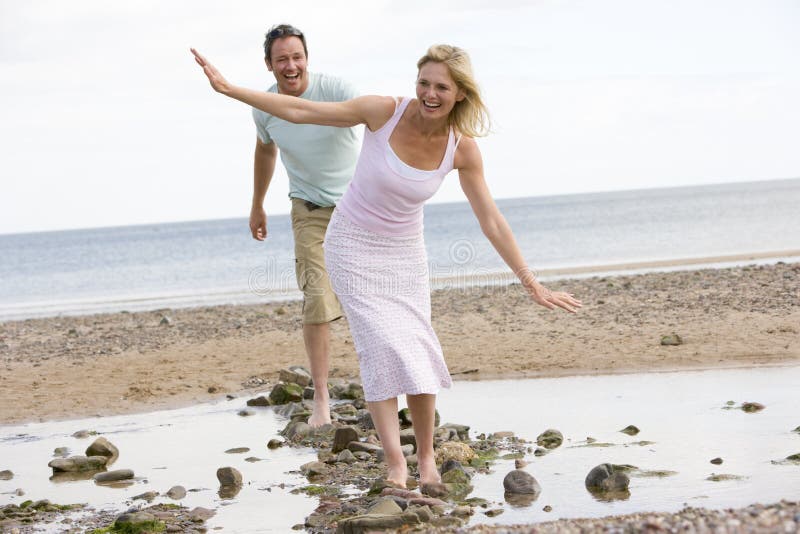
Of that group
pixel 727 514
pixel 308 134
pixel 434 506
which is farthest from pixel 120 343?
pixel 727 514

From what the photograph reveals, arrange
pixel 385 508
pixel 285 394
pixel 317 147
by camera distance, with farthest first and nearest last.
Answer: pixel 285 394, pixel 317 147, pixel 385 508

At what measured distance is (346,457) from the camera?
18.3 feet

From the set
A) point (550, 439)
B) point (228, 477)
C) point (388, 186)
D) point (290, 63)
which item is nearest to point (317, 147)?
point (290, 63)

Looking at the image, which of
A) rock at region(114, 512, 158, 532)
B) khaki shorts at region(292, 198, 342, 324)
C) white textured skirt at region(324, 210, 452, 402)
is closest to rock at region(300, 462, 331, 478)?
white textured skirt at region(324, 210, 452, 402)

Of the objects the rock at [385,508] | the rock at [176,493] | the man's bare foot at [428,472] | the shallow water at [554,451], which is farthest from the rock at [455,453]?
the rock at [176,493]

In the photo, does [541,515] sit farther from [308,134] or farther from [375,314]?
[308,134]

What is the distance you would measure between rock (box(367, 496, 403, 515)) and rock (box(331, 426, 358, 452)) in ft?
5.14

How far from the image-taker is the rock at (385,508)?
161 inches

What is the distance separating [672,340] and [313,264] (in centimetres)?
379

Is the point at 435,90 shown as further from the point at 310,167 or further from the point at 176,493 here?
the point at 176,493

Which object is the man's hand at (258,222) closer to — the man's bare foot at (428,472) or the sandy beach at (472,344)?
the sandy beach at (472,344)

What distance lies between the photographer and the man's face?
238 inches

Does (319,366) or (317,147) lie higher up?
(317,147)

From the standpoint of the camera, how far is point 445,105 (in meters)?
4.61
